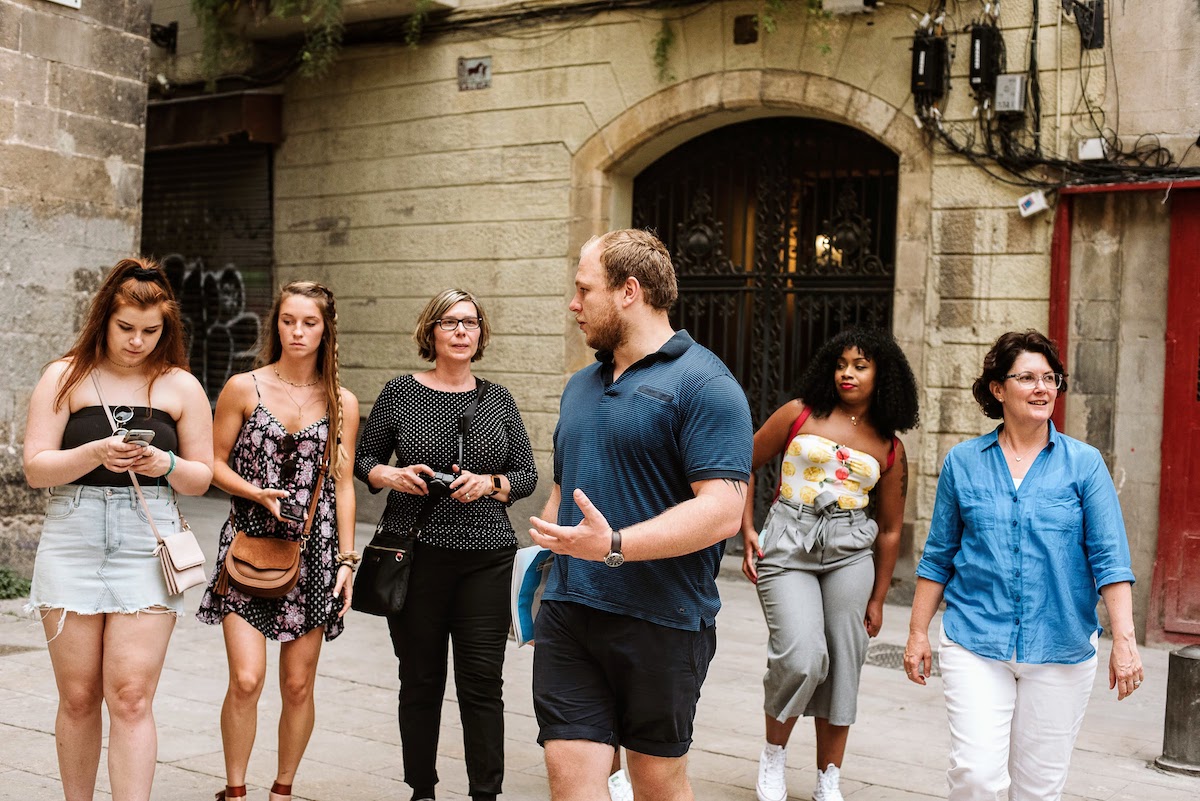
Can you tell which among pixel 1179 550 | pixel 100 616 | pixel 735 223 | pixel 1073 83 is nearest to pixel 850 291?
pixel 735 223

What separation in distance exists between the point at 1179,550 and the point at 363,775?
18.4ft

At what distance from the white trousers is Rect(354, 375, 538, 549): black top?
1.72 metres

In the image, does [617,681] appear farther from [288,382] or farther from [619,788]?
[288,382]

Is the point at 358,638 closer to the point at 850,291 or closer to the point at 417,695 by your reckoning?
the point at 417,695

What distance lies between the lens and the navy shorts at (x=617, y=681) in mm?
3484

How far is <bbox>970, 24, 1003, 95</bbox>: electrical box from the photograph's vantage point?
919cm

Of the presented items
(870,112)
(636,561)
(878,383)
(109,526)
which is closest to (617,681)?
(636,561)

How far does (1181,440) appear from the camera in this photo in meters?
8.64

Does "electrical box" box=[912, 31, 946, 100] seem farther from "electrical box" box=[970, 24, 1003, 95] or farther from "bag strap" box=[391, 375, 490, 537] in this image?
"bag strap" box=[391, 375, 490, 537]

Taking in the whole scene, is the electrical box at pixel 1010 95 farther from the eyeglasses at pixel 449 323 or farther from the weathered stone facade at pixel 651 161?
the eyeglasses at pixel 449 323

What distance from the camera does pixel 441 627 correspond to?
493 cm

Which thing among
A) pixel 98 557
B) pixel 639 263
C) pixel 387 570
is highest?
pixel 639 263

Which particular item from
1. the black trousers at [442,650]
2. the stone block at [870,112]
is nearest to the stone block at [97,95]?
the stone block at [870,112]

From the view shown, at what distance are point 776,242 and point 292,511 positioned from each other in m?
6.72
